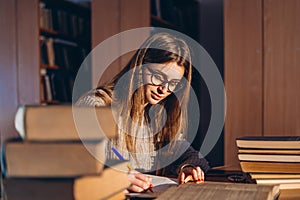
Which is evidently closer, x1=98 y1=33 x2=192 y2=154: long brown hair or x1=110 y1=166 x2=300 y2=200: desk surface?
x1=110 y1=166 x2=300 y2=200: desk surface

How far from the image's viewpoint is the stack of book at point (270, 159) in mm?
866

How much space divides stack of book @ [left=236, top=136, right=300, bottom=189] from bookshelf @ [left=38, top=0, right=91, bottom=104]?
2.99 metres

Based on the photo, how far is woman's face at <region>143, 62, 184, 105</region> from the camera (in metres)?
1.26

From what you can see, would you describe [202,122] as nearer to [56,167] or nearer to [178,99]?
[178,99]

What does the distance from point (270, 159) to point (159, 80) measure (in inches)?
20.3

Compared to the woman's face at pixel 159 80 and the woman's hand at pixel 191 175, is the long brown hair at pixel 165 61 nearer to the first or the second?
the woman's face at pixel 159 80

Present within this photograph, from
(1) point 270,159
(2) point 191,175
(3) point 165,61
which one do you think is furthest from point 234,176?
(3) point 165,61

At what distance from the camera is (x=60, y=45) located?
168 inches

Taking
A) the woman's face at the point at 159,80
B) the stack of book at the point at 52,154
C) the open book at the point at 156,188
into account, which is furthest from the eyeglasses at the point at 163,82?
the stack of book at the point at 52,154

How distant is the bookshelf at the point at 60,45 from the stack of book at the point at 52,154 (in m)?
3.44

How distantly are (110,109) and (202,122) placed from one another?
158 inches

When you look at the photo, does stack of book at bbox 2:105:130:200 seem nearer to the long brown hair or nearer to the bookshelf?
the long brown hair

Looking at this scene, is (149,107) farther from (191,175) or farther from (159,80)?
(191,175)

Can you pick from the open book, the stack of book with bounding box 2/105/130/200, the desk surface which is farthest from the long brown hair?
the stack of book with bounding box 2/105/130/200
